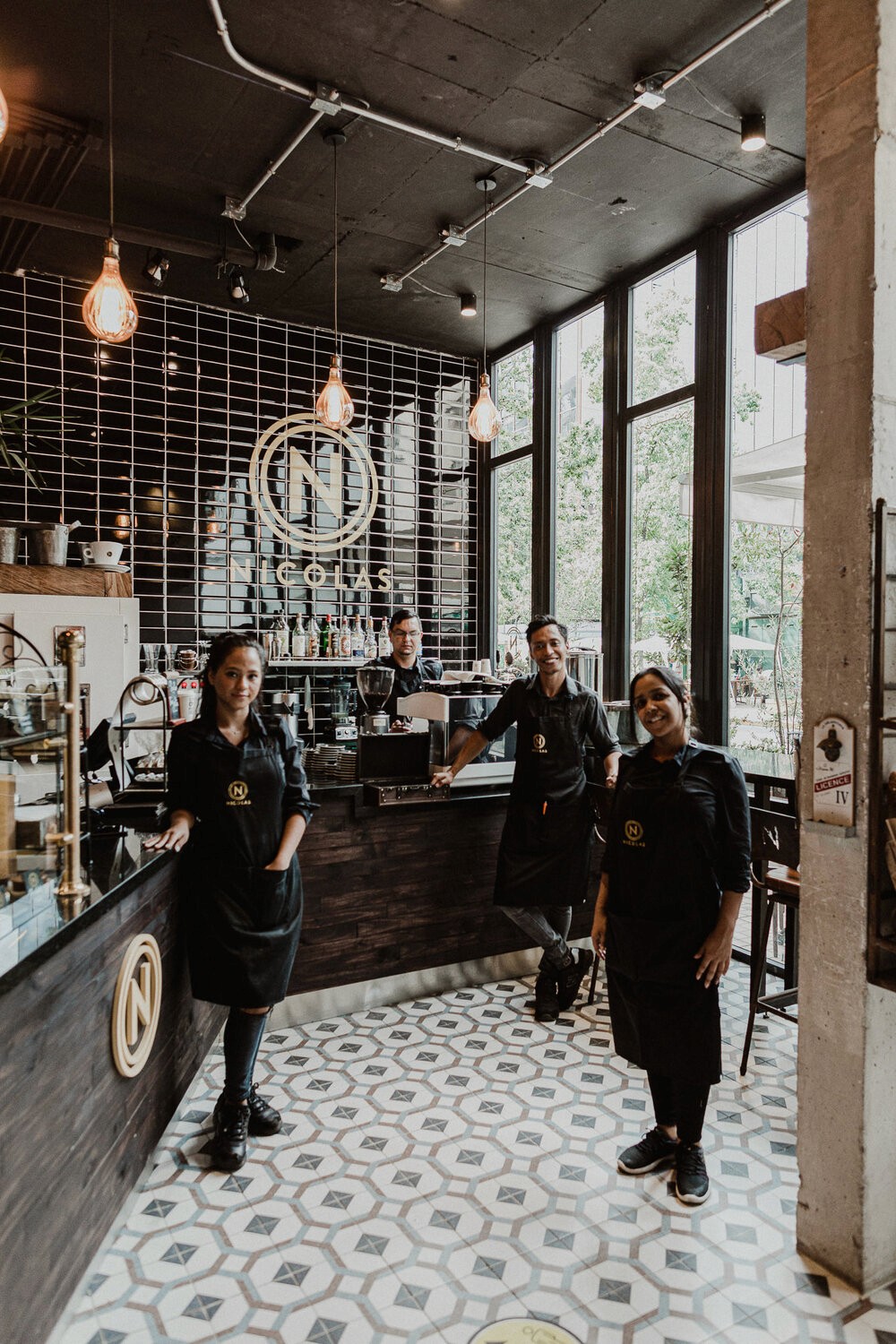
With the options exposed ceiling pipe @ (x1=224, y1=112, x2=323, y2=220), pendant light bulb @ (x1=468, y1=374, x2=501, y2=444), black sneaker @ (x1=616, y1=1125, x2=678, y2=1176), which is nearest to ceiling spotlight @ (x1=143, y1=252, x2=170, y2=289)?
exposed ceiling pipe @ (x1=224, y1=112, x2=323, y2=220)

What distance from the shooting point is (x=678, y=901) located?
245 cm

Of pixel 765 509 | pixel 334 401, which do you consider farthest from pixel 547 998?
pixel 334 401

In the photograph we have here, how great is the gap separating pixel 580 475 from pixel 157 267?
2.91 meters

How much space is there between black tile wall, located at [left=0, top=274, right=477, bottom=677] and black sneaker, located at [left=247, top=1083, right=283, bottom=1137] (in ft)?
11.9

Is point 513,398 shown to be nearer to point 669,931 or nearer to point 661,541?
point 661,541

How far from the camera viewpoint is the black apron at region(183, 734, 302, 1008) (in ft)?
8.71

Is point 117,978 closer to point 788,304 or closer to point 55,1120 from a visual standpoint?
point 55,1120

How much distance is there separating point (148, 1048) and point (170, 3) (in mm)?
3478

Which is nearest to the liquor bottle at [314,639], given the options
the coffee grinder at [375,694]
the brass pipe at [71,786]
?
the coffee grinder at [375,694]

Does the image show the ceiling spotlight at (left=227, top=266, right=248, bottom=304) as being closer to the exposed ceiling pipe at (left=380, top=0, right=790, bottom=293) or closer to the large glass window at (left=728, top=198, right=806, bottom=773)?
the exposed ceiling pipe at (left=380, top=0, right=790, bottom=293)

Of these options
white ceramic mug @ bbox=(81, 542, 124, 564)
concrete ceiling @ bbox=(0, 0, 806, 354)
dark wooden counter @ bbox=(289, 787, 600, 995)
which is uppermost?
concrete ceiling @ bbox=(0, 0, 806, 354)

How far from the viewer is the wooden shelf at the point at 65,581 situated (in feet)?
15.9

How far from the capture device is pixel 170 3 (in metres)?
3.09

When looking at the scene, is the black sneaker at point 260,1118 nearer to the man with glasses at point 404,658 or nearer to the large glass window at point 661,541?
the man with glasses at point 404,658
